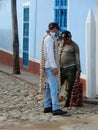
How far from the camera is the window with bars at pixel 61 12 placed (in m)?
13.8

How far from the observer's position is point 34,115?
9.09 m

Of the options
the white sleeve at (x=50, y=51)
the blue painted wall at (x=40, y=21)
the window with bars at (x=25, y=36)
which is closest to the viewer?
the white sleeve at (x=50, y=51)

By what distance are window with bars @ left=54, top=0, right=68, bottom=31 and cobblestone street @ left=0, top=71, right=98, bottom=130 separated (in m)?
2.46

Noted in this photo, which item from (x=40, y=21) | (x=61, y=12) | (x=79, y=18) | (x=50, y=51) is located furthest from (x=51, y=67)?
(x=40, y=21)

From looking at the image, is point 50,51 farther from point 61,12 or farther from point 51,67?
point 61,12

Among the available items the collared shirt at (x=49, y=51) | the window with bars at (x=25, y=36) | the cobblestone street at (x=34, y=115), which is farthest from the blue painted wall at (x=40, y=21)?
the collared shirt at (x=49, y=51)

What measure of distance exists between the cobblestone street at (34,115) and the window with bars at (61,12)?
2.46 m

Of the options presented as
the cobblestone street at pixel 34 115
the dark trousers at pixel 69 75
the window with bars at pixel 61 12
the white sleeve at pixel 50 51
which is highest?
the window with bars at pixel 61 12

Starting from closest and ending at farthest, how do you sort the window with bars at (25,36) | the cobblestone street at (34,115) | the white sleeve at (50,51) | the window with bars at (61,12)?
the cobblestone street at (34,115)
the white sleeve at (50,51)
the window with bars at (61,12)
the window with bars at (25,36)

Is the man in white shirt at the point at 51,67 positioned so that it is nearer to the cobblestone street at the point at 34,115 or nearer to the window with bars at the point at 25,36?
the cobblestone street at the point at 34,115

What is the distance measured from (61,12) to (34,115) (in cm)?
561

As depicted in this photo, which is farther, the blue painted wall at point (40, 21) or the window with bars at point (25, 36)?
the window with bars at point (25, 36)

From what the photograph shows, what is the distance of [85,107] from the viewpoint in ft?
32.4

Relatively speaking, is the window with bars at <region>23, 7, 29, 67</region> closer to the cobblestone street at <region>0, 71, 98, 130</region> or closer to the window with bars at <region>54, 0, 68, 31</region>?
the window with bars at <region>54, 0, 68, 31</region>
